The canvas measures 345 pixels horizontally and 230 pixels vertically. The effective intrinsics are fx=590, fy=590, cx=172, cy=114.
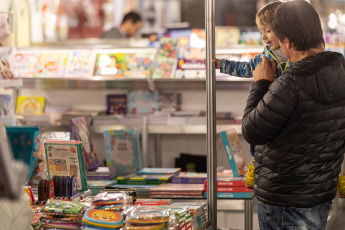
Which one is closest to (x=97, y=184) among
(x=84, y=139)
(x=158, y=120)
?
(x=84, y=139)

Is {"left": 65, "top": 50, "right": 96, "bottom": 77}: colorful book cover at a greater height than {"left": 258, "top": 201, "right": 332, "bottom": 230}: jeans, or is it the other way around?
{"left": 65, "top": 50, "right": 96, "bottom": 77}: colorful book cover

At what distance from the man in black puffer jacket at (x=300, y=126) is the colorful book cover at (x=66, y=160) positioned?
1.22 meters

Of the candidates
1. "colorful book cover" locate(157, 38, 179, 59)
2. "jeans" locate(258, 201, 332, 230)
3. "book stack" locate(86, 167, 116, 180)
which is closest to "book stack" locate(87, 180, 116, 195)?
"book stack" locate(86, 167, 116, 180)

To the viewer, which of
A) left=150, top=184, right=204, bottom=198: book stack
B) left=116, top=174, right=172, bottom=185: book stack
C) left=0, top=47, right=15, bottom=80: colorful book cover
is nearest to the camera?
left=150, top=184, right=204, bottom=198: book stack

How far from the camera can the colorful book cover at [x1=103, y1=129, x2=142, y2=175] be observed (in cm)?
445

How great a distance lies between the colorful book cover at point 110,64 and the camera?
5.73 meters

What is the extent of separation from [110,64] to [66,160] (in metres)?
2.46

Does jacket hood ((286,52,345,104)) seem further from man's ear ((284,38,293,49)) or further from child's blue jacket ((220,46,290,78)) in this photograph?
child's blue jacket ((220,46,290,78))

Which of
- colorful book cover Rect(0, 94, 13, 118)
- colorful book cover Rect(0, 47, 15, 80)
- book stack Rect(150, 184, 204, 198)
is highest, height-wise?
colorful book cover Rect(0, 47, 15, 80)

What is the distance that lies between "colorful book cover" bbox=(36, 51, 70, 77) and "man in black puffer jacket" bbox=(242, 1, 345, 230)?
3.59 meters

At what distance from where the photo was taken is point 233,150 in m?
3.79

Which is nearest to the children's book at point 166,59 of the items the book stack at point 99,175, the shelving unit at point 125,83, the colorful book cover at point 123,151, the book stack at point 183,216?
the shelving unit at point 125,83

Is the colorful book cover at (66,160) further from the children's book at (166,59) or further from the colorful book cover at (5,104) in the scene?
the children's book at (166,59)

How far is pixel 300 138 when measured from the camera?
248 cm
